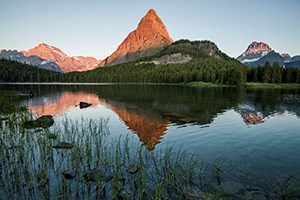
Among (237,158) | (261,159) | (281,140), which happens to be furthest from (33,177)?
(281,140)

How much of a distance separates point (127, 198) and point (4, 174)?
10.7 metres

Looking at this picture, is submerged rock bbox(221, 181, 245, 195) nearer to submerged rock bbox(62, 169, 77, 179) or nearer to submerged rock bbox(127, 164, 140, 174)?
submerged rock bbox(127, 164, 140, 174)

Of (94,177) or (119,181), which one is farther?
(94,177)

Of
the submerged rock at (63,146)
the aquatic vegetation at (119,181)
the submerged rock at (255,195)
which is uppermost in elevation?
Answer: the submerged rock at (63,146)

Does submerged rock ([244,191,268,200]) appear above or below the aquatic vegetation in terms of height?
below

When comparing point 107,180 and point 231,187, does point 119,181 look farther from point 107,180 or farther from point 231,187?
point 231,187

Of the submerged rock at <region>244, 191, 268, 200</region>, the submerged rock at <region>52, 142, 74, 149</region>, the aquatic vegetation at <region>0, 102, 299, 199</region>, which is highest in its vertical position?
the submerged rock at <region>52, 142, 74, 149</region>

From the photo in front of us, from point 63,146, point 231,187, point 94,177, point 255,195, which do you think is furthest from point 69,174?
point 255,195

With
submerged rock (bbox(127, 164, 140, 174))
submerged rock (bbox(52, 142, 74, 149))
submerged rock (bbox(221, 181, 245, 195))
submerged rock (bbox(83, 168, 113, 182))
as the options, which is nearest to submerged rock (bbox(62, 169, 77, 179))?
submerged rock (bbox(83, 168, 113, 182))

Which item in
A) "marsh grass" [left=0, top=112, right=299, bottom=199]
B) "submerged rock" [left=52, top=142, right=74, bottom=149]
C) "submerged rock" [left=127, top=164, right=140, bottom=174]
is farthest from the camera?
"submerged rock" [left=52, top=142, right=74, bottom=149]

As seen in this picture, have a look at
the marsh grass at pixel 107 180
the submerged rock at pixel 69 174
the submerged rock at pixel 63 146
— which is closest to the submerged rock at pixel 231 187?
the marsh grass at pixel 107 180

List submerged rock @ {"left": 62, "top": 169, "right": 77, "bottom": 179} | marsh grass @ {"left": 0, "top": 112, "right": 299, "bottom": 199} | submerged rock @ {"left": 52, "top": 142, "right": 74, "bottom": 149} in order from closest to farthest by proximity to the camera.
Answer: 1. marsh grass @ {"left": 0, "top": 112, "right": 299, "bottom": 199}
2. submerged rock @ {"left": 62, "top": 169, "right": 77, "bottom": 179}
3. submerged rock @ {"left": 52, "top": 142, "right": 74, "bottom": 149}

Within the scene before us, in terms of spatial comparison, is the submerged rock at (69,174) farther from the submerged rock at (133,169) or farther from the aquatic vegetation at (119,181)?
the submerged rock at (133,169)

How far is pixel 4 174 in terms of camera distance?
16.3 m
